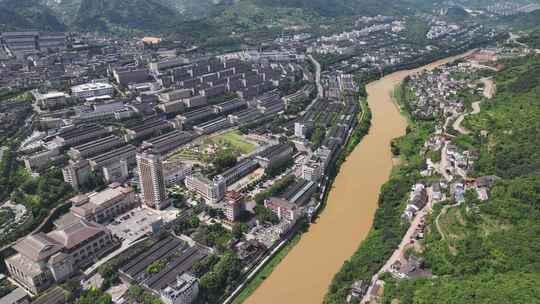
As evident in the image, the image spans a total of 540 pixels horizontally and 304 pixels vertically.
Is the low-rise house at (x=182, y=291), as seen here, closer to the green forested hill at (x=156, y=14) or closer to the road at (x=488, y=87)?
the road at (x=488, y=87)

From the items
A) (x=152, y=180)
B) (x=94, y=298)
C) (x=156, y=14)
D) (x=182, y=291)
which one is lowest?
(x=94, y=298)

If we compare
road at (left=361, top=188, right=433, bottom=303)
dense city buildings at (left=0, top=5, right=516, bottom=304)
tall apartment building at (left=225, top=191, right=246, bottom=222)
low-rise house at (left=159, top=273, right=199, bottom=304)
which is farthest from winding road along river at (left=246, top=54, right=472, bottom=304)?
tall apartment building at (left=225, top=191, right=246, bottom=222)

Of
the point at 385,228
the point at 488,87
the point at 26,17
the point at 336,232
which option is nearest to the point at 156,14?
the point at 26,17

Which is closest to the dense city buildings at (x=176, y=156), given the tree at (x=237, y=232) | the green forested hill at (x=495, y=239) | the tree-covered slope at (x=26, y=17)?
the tree at (x=237, y=232)

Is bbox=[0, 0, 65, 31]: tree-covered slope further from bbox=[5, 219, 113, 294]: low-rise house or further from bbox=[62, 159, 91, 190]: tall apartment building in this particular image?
bbox=[5, 219, 113, 294]: low-rise house

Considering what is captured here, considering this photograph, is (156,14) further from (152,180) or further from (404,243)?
(404,243)

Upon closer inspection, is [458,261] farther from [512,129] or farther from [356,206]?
[512,129]
